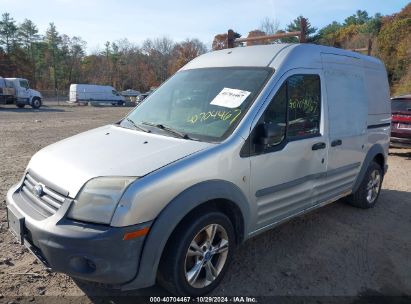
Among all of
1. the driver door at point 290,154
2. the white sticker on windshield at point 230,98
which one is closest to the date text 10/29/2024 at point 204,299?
the driver door at point 290,154

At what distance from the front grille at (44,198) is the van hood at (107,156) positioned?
0.08 m

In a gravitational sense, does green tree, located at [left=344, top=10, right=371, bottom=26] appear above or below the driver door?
above

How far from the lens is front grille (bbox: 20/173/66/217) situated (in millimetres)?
2733

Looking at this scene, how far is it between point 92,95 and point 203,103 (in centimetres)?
4029

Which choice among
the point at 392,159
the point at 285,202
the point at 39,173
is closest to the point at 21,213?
the point at 39,173

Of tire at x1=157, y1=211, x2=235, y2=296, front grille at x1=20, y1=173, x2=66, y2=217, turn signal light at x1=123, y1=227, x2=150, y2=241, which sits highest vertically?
front grille at x1=20, y1=173, x2=66, y2=217

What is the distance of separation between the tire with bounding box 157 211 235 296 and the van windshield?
749mm

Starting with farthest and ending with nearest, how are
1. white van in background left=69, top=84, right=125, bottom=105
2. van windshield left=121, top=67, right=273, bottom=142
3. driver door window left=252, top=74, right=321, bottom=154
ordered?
white van in background left=69, top=84, right=125, bottom=105 → driver door window left=252, top=74, right=321, bottom=154 → van windshield left=121, top=67, right=273, bottom=142

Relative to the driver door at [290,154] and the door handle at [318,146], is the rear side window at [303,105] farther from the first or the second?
the door handle at [318,146]

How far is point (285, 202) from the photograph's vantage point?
3.73 m

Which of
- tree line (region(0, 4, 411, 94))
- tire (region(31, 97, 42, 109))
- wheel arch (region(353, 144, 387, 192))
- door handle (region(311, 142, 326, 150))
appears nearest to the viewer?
door handle (region(311, 142, 326, 150))

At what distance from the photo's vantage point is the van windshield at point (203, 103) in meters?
3.33

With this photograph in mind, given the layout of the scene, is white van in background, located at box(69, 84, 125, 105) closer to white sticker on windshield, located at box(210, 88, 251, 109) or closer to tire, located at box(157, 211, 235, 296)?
white sticker on windshield, located at box(210, 88, 251, 109)

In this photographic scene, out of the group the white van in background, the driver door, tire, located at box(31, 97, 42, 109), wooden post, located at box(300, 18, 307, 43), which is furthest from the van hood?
the white van in background
